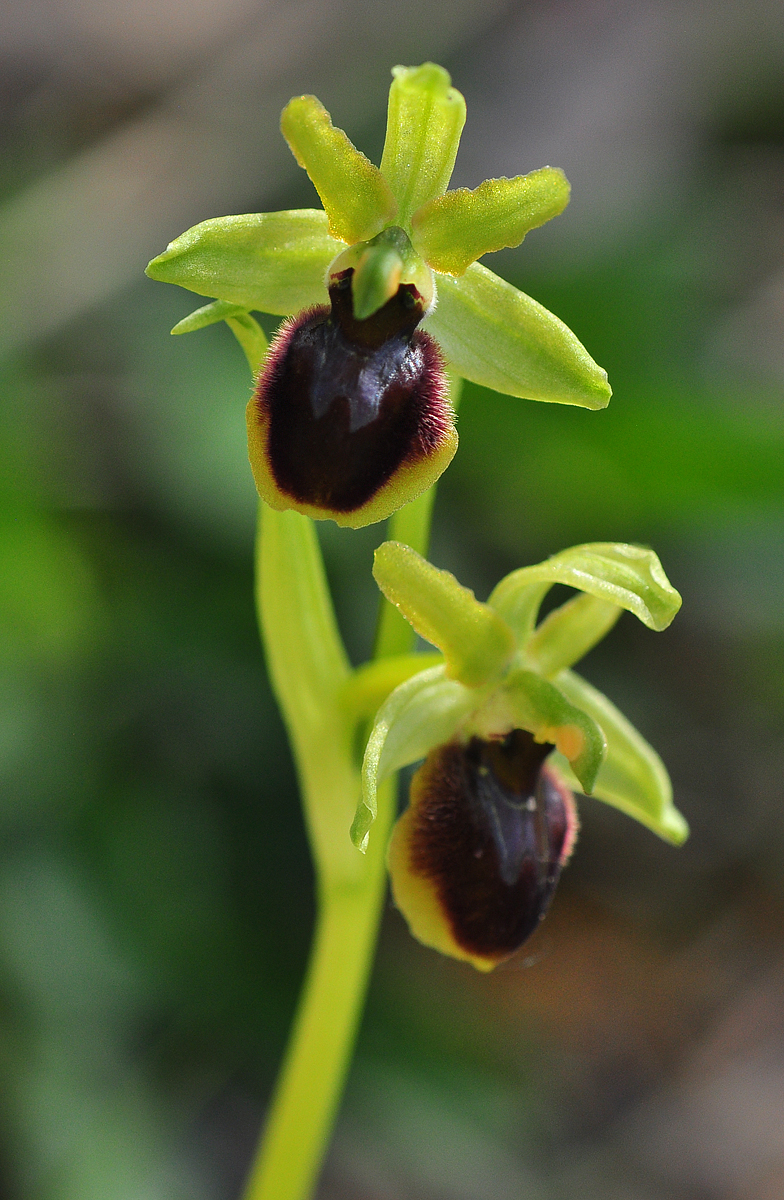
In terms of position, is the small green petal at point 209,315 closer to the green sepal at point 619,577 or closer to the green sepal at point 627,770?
the green sepal at point 619,577

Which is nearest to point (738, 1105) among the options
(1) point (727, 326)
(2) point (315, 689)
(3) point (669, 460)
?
(3) point (669, 460)

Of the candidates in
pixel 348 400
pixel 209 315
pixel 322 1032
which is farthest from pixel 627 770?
pixel 209 315

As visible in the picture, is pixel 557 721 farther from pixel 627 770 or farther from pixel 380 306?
pixel 380 306

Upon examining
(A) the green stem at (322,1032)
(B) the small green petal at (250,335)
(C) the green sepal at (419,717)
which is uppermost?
(B) the small green petal at (250,335)

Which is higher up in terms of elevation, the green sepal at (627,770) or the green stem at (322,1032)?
the green sepal at (627,770)

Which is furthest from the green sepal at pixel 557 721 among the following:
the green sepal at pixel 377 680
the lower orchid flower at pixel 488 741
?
the green sepal at pixel 377 680

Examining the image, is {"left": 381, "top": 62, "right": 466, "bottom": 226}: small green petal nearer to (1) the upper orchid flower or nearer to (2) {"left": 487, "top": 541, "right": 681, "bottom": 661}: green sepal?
(1) the upper orchid flower

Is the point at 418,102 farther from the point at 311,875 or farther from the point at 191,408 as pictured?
the point at 311,875
